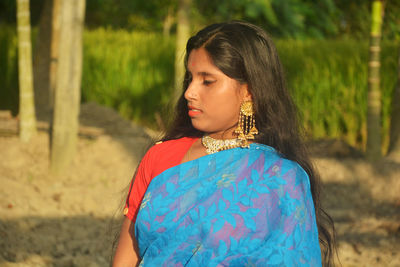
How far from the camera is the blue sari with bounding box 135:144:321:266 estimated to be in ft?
5.50

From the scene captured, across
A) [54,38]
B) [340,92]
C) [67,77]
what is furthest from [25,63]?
[340,92]

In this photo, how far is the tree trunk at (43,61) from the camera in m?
7.11

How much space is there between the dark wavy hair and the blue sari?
0.10 meters

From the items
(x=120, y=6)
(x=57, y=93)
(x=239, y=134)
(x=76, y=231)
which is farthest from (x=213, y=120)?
(x=120, y=6)

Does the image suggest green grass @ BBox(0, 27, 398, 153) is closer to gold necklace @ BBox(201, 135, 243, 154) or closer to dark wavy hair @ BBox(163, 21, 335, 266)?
dark wavy hair @ BBox(163, 21, 335, 266)

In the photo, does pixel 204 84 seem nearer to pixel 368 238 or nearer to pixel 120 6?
pixel 368 238

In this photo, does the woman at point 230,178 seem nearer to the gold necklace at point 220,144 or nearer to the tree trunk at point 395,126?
the gold necklace at point 220,144

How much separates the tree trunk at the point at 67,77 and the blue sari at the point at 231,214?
347 centimetres

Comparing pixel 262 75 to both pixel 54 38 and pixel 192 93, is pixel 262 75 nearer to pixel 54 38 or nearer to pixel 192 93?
pixel 192 93

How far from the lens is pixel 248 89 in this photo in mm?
1838

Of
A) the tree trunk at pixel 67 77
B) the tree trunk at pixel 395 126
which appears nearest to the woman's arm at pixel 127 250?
the tree trunk at pixel 67 77

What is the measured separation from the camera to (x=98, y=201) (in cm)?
488

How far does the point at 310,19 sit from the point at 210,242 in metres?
16.1

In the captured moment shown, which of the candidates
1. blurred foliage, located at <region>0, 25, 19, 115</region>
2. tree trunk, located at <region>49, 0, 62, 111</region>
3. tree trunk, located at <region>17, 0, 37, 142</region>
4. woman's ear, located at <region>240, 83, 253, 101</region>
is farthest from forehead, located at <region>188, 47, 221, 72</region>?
blurred foliage, located at <region>0, 25, 19, 115</region>
